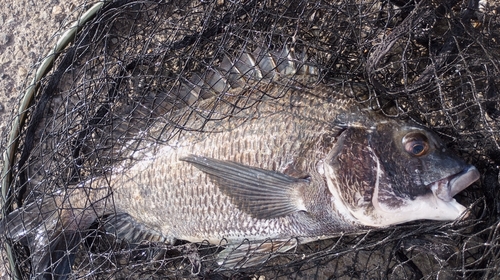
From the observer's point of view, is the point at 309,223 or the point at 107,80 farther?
the point at 107,80

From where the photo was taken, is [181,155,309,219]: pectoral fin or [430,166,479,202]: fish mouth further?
Answer: [181,155,309,219]: pectoral fin

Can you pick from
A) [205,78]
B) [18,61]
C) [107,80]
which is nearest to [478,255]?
[205,78]

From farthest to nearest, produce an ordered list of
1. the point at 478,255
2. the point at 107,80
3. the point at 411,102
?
1. the point at 107,80
2. the point at 478,255
3. the point at 411,102

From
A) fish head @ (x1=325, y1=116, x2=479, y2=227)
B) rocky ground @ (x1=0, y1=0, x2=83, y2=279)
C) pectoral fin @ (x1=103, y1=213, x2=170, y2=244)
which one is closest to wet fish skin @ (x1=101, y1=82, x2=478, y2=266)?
fish head @ (x1=325, y1=116, x2=479, y2=227)

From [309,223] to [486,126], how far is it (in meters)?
0.84

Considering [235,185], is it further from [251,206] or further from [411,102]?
[411,102]

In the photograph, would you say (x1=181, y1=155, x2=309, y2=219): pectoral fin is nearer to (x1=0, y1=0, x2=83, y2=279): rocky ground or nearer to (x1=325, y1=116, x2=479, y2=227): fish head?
(x1=325, y1=116, x2=479, y2=227): fish head

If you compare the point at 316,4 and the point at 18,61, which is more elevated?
the point at 18,61

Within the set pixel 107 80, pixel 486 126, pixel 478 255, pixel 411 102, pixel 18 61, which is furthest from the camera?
pixel 18 61

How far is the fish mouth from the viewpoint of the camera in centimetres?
185

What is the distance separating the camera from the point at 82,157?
233 centimetres

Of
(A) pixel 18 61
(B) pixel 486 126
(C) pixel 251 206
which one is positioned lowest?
(C) pixel 251 206

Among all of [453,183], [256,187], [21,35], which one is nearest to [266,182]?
[256,187]

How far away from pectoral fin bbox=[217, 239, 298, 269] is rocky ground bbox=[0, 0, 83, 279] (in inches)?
56.2
